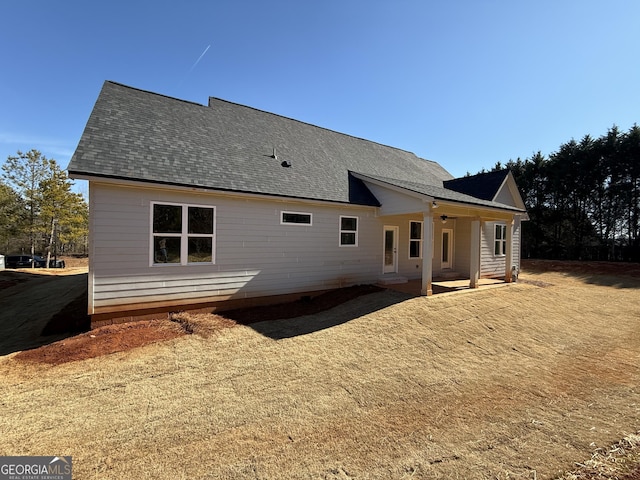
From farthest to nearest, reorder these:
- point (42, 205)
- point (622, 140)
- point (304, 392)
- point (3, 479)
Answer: point (42, 205)
point (622, 140)
point (304, 392)
point (3, 479)

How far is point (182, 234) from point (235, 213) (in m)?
1.56

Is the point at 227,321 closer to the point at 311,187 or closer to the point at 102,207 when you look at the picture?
the point at 102,207

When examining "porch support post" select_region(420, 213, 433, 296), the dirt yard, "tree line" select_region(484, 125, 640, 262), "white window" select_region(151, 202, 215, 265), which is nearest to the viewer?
the dirt yard

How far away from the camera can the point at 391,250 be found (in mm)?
12562

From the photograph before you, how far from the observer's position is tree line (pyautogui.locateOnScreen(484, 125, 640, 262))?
74.8 ft

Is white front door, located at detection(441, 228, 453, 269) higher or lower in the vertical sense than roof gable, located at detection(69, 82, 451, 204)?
lower

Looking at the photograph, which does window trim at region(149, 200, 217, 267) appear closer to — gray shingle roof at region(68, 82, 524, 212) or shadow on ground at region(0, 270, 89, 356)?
gray shingle roof at region(68, 82, 524, 212)

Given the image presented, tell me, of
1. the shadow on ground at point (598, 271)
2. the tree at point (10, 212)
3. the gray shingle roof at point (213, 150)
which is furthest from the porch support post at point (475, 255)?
the tree at point (10, 212)

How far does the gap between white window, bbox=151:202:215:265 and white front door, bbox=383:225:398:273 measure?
7.00 meters

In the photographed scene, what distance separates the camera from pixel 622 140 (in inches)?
909

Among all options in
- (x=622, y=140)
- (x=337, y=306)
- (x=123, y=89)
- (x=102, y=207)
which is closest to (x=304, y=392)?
(x=337, y=306)

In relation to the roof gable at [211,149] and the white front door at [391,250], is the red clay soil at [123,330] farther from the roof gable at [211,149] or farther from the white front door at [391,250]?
the roof gable at [211,149]

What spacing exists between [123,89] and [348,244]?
933cm

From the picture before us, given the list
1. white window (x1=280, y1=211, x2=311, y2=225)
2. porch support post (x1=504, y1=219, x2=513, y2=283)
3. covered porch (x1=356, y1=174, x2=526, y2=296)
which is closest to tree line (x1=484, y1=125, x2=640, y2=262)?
covered porch (x1=356, y1=174, x2=526, y2=296)
